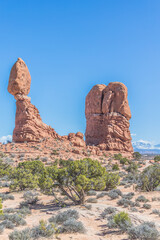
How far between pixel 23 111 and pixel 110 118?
20.8 metres

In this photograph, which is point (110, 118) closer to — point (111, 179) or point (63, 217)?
point (111, 179)

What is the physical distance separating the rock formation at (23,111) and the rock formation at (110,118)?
51.1ft

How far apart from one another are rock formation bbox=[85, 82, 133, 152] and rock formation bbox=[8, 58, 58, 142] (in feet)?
51.1

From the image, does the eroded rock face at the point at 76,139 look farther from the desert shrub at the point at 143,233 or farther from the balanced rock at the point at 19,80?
the desert shrub at the point at 143,233

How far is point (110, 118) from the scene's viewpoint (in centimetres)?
4822

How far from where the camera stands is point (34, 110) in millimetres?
38219

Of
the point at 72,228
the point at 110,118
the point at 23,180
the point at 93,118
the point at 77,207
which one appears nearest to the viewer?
the point at 72,228

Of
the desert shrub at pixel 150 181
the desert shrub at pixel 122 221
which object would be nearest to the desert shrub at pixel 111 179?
the desert shrub at pixel 150 181

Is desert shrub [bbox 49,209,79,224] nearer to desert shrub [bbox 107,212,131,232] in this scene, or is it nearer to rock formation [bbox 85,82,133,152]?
desert shrub [bbox 107,212,131,232]

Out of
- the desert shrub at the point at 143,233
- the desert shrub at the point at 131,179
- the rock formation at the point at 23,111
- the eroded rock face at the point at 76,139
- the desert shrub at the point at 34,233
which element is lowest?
the desert shrub at the point at 143,233

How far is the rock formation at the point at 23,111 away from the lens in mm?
36406

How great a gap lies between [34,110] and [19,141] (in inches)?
247

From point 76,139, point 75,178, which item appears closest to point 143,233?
point 75,178

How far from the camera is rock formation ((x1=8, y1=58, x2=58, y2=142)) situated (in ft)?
119
